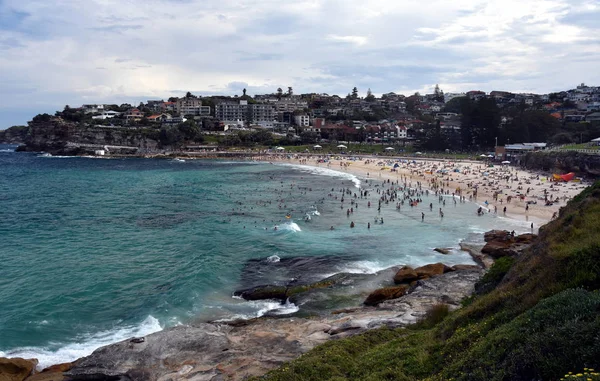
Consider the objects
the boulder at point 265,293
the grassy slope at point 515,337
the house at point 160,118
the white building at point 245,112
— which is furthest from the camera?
the white building at point 245,112

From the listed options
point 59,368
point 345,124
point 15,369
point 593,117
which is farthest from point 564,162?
point 345,124

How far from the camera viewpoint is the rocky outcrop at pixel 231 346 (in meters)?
13.5

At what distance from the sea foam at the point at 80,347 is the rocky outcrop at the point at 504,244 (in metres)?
19.2

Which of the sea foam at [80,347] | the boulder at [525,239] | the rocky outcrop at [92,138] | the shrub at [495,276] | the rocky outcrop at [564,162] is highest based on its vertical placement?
the rocky outcrop at [92,138]

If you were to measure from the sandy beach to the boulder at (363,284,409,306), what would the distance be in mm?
19374

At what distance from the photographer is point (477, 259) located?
25.3 m

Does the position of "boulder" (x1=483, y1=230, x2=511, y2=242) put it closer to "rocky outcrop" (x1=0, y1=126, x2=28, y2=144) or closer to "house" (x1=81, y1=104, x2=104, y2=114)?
"house" (x1=81, y1=104, x2=104, y2=114)

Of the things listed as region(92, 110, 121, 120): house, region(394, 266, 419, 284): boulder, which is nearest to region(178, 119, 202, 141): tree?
region(92, 110, 121, 120): house

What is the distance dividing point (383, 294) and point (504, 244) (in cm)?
1160

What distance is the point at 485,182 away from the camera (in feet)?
179

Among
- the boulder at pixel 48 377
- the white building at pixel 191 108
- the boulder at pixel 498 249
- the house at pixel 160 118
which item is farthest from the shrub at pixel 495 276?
the white building at pixel 191 108

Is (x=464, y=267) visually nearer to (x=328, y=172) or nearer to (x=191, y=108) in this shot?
(x=328, y=172)

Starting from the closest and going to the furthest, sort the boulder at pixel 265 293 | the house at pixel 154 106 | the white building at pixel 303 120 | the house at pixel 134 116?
1. the boulder at pixel 265 293
2. the house at pixel 134 116
3. the white building at pixel 303 120
4. the house at pixel 154 106

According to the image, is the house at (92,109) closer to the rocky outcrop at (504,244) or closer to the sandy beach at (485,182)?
the sandy beach at (485,182)
